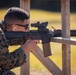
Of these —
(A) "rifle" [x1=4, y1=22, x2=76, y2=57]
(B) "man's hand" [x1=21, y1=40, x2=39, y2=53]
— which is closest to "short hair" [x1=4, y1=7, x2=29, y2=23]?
(A) "rifle" [x1=4, y1=22, x2=76, y2=57]

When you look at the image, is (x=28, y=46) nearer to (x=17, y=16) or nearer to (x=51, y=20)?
(x=17, y=16)

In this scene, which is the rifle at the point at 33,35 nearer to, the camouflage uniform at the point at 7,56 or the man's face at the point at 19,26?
the man's face at the point at 19,26

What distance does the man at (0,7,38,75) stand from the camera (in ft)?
12.8

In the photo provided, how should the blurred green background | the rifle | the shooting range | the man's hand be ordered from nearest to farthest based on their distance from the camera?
the man's hand < the rifle < the shooting range < the blurred green background

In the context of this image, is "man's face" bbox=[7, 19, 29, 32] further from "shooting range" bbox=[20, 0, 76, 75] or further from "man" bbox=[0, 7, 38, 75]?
"shooting range" bbox=[20, 0, 76, 75]

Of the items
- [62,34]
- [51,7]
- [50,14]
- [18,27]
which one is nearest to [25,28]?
[18,27]

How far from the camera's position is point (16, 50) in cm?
398

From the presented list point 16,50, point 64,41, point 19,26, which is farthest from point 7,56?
point 64,41

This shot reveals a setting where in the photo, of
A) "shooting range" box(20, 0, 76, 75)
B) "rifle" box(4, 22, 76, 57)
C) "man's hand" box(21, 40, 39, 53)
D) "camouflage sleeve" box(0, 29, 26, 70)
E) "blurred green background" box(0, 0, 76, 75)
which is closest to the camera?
"camouflage sleeve" box(0, 29, 26, 70)

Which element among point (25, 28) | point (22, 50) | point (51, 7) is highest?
point (51, 7)

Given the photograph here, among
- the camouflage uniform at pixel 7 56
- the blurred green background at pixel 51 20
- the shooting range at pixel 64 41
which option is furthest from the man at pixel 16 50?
the blurred green background at pixel 51 20

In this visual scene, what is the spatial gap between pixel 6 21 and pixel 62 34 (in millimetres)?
918

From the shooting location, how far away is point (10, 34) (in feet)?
13.8

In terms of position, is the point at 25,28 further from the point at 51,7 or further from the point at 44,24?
the point at 51,7
